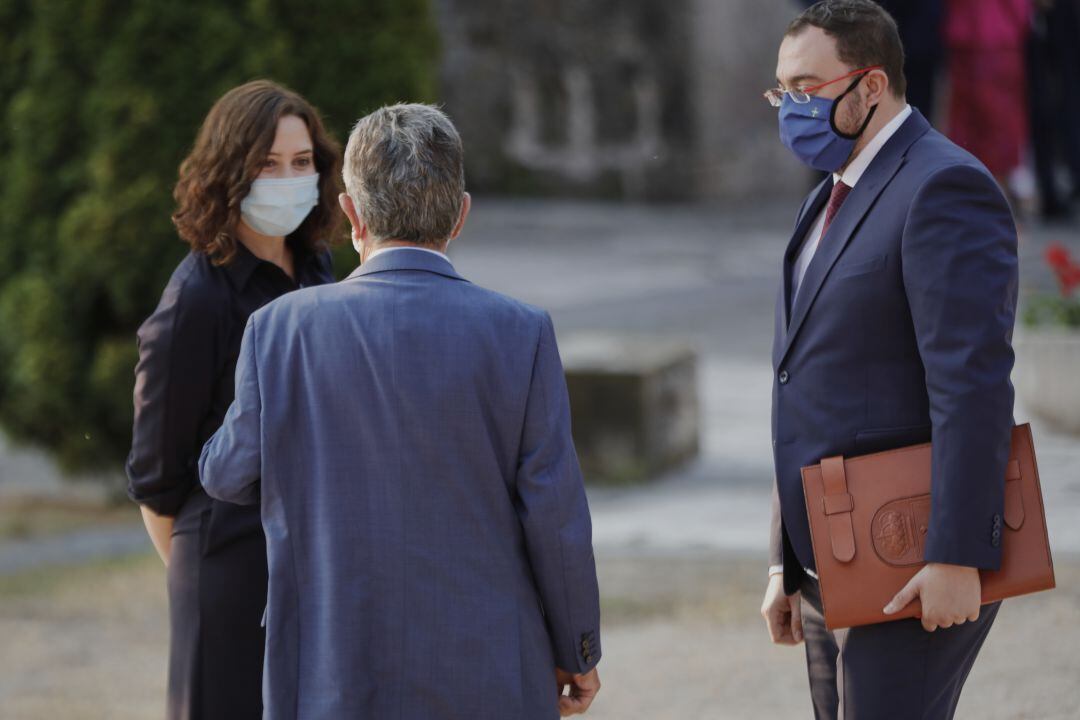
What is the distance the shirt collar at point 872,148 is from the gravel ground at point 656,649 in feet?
6.90

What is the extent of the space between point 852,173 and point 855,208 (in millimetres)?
117

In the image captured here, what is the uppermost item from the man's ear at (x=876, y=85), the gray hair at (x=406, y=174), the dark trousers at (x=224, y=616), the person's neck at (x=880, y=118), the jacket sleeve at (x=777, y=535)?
the man's ear at (x=876, y=85)

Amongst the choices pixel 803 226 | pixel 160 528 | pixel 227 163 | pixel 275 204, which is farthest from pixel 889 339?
pixel 160 528

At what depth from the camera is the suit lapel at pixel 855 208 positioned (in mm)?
2867

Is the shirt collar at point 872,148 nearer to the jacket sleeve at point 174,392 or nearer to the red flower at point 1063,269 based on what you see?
the jacket sleeve at point 174,392

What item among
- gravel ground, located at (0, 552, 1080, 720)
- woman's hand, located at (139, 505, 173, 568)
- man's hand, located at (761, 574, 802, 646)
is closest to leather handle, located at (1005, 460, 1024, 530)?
man's hand, located at (761, 574, 802, 646)

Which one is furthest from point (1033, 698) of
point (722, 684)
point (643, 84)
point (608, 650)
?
point (643, 84)

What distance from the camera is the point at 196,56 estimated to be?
22.9 feet

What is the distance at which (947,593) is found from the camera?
2701mm

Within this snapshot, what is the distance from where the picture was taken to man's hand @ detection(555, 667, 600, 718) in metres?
2.78

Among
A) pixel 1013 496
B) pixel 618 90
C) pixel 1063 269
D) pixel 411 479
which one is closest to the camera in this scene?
pixel 411 479

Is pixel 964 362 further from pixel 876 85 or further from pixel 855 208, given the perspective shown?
pixel 876 85

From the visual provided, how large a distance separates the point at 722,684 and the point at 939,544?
237 centimetres

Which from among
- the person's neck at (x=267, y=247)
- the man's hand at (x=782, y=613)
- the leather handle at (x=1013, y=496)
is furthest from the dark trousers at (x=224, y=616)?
the leather handle at (x=1013, y=496)
